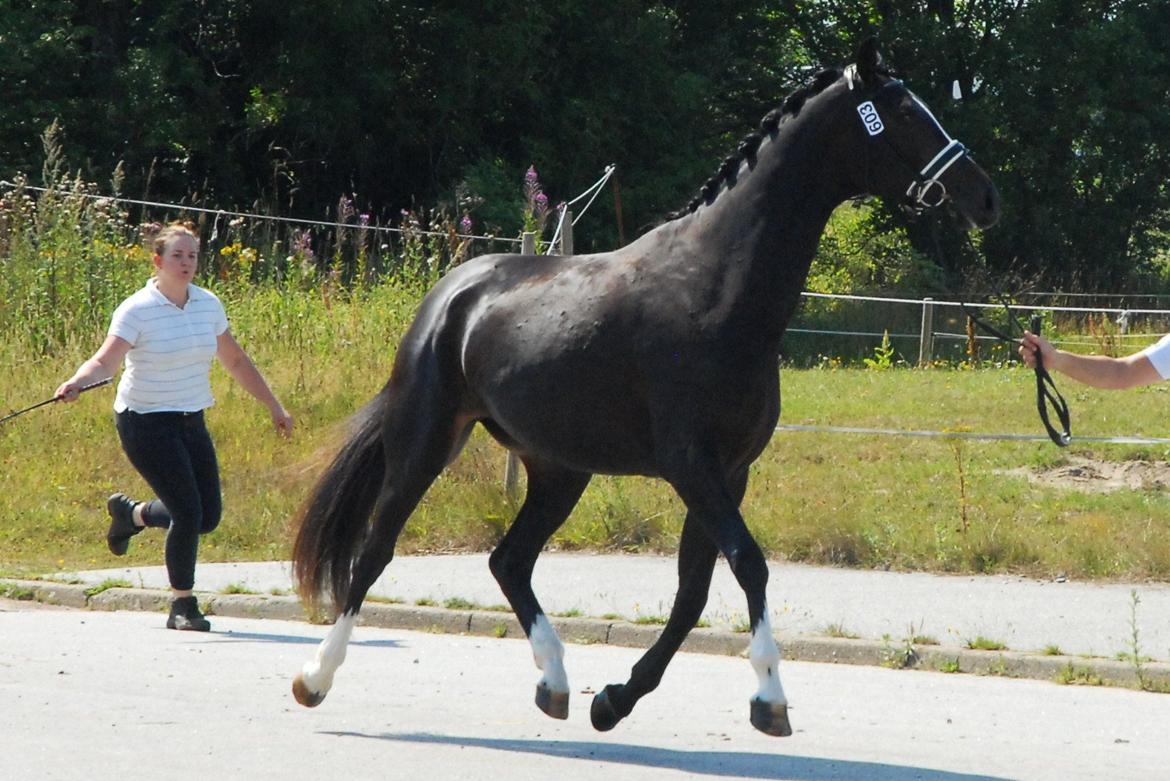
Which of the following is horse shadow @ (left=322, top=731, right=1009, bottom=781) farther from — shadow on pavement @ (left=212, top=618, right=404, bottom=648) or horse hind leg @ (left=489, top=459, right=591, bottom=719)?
shadow on pavement @ (left=212, top=618, right=404, bottom=648)

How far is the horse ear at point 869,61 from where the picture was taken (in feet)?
19.7

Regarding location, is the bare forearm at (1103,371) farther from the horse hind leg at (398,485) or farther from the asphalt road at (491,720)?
the horse hind leg at (398,485)

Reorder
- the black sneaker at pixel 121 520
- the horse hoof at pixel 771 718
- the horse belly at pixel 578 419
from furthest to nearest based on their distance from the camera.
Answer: the black sneaker at pixel 121 520
the horse belly at pixel 578 419
the horse hoof at pixel 771 718

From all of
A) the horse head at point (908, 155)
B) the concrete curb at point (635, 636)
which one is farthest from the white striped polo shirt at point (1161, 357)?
the concrete curb at point (635, 636)

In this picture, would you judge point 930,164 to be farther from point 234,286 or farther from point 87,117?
point 87,117

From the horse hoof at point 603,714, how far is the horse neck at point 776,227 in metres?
1.39

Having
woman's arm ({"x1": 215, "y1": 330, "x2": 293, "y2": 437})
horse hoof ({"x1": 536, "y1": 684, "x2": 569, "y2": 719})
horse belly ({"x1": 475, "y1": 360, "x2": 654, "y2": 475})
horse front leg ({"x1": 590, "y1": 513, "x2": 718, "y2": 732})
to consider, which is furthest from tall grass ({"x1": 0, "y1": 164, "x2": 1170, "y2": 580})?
horse front leg ({"x1": 590, "y1": 513, "x2": 718, "y2": 732})

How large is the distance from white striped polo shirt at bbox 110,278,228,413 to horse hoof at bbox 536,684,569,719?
3110 millimetres

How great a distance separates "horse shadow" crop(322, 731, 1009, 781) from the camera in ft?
19.1

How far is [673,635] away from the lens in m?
6.35

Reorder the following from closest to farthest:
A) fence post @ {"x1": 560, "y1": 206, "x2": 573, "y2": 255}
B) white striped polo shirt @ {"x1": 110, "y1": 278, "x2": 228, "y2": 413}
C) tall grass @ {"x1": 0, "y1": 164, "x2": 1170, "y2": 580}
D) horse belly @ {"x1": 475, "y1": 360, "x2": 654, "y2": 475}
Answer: horse belly @ {"x1": 475, "y1": 360, "x2": 654, "y2": 475}, white striped polo shirt @ {"x1": 110, "y1": 278, "x2": 228, "y2": 413}, tall grass @ {"x1": 0, "y1": 164, "x2": 1170, "y2": 580}, fence post @ {"x1": 560, "y1": 206, "x2": 573, "y2": 255}

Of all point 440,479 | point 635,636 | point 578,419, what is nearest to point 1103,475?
point 440,479

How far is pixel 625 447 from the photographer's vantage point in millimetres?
6391

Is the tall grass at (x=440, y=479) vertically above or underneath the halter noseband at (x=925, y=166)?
underneath
